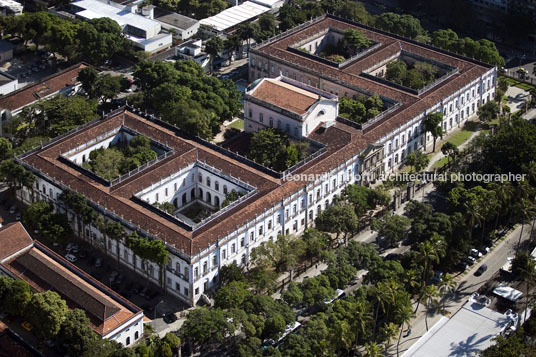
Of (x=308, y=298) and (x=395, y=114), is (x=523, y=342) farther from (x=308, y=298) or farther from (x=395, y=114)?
(x=395, y=114)

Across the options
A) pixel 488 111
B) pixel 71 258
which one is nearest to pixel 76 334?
pixel 71 258

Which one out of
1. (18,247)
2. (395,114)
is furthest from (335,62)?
A: (18,247)

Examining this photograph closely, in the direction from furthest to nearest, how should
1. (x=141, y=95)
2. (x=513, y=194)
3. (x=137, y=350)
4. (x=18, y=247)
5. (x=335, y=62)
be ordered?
(x=335, y=62), (x=141, y=95), (x=513, y=194), (x=18, y=247), (x=137, y=350)

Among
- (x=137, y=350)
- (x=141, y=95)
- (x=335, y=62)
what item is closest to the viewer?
(x=137, y=350)

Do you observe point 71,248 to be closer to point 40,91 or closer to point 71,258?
point 71,258

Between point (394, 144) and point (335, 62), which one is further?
point (335, 62)

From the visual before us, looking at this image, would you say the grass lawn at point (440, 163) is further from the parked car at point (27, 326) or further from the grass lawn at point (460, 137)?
→ the parked car at point (27, 326)

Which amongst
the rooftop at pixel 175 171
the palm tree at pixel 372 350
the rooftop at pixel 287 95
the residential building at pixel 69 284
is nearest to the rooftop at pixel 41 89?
the rooftop at pixel 175 171
